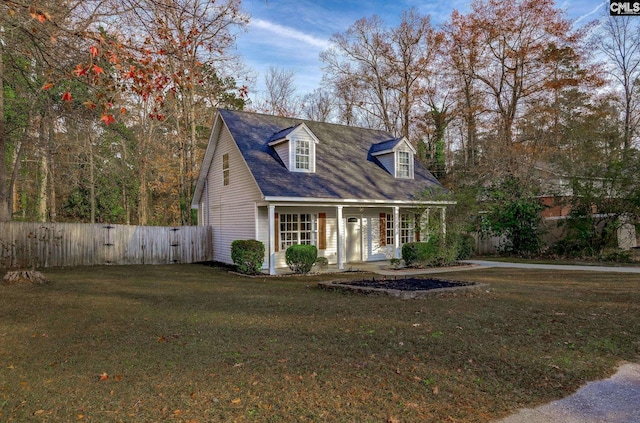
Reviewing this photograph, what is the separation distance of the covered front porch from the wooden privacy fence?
16.7 feet

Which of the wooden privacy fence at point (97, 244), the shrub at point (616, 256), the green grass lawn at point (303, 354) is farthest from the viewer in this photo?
the shrub at point (616, 256)

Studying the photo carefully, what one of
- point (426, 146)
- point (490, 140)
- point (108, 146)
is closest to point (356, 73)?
point (426, 146)

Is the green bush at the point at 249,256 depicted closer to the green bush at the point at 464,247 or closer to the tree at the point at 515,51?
the green bush at the point at 464,247

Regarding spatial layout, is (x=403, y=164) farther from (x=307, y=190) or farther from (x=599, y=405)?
(x=599, y=405)

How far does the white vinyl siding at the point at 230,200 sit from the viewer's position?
15.7 metres

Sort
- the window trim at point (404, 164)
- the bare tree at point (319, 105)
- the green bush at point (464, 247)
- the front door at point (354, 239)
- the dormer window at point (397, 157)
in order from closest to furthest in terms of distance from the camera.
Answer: the green bush at point (464, 247) < the front door at point (354, 239) < the dormer window at point (397, 157) < the window trim at point (404, 164) < the bare tree at point (319, 105)

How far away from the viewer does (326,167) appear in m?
17.1

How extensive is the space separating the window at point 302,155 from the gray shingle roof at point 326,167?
41cm

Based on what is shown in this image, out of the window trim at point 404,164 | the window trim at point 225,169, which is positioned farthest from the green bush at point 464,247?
the window trim at point 225,169

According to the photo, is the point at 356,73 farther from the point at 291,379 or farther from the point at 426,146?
the point at 291,379

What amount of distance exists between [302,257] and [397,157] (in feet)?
24.9

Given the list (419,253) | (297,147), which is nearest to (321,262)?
(419,253)
